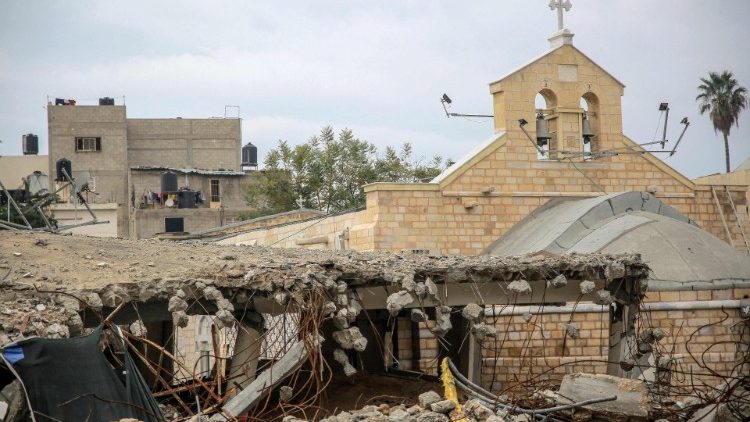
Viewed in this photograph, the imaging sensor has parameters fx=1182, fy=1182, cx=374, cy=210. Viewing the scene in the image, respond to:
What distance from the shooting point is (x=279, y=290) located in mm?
15477

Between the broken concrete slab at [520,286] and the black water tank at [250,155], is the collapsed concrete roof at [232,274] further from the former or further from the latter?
the black water tank at [250,155]

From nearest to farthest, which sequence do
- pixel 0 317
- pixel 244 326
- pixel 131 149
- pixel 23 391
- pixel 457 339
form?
1. pixel 23 391
2. pixel 0 317
3. pixel 244 326
4. pixel 457 339
5. pixel 131 149

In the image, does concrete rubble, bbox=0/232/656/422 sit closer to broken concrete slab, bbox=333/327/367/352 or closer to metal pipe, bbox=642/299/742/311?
broken concrete slab, bbox=333/327/367/352

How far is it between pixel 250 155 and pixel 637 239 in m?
35.4

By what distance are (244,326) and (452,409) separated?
324cm

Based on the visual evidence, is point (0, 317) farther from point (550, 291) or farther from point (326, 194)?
point (326, 194)

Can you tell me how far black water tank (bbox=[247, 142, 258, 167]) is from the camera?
57.0m

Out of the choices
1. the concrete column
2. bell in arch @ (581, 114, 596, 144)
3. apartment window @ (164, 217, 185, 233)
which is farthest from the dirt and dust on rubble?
apartment window @ (164, 217, 185, 233)

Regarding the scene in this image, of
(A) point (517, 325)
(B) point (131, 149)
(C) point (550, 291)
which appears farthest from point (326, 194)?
(C) point (550, 291)

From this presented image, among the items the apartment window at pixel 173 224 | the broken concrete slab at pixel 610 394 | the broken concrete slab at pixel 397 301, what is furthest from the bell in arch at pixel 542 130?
the apartment window at pixel 173 224

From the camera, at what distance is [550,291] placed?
19391 mm

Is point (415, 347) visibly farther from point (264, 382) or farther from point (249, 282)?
point (264, 382)

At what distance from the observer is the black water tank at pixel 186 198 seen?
4973cm

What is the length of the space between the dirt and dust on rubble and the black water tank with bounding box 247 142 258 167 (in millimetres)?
38188
